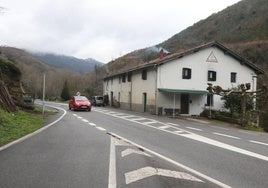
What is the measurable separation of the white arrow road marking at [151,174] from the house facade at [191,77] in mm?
26321

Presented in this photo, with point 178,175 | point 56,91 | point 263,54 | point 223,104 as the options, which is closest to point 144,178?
point 178,175

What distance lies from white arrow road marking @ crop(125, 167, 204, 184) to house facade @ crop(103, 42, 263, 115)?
2632 centimetres

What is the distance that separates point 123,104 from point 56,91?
52.3m

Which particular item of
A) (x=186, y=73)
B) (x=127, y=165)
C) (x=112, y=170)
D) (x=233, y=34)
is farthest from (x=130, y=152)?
(x=233, y=34)

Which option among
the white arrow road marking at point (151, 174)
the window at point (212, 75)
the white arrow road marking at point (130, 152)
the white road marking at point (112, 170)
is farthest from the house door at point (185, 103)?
the white arrow road marking at point (151, 174)

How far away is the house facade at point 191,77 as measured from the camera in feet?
114

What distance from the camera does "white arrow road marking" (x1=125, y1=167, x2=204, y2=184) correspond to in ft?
21.4

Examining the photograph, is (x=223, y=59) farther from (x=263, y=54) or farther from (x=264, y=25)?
(x=264, y=25)

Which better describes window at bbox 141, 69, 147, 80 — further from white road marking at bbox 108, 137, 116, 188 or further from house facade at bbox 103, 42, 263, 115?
white road marking at bbox 108, 137, 116, 188

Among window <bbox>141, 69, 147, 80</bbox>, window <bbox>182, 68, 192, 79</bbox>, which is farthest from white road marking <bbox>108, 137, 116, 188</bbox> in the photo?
window <bbox>141, 69, 147, 80</bbox>

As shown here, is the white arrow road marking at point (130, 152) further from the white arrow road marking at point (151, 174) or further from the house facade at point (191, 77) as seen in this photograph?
the house facade at point (191, 77)

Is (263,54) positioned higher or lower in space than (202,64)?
higher

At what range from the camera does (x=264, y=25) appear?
69125mm

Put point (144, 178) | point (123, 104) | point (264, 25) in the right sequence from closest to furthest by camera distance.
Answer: point (144, 178)
point (123, 104)
point (264, 25)
